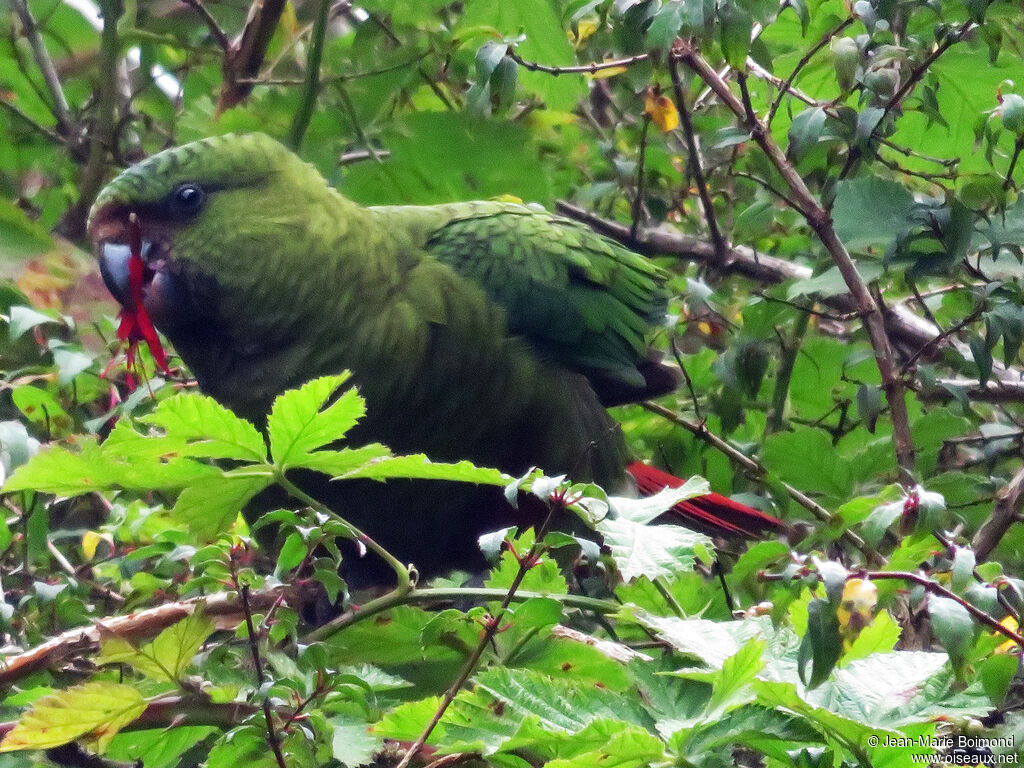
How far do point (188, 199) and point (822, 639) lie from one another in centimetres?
142

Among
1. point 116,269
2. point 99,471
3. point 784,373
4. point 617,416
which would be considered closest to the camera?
point 99,471

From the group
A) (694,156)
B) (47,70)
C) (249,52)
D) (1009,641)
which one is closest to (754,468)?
(694,156)

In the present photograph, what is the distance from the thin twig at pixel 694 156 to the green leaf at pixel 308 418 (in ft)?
2.90

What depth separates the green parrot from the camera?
200 cm

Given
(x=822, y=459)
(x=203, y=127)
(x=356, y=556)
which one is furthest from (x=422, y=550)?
(x=203, y=127)

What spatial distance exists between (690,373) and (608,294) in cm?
23

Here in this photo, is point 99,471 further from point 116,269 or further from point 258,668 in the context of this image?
point 116,269

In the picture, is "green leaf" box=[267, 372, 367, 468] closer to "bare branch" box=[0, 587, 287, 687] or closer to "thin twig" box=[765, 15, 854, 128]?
"bare branch" box=[0, 587, 287, 687]

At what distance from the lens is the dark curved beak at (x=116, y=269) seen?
6.50 ft

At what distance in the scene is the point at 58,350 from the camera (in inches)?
76.5

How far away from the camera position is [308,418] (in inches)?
43.5

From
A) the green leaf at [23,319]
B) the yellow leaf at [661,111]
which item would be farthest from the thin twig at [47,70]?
the yellow leaf at [661,111]

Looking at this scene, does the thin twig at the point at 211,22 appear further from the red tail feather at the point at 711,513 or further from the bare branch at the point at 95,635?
the bare branch at the point at 95,635

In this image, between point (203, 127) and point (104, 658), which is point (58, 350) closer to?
point (203, 127)
